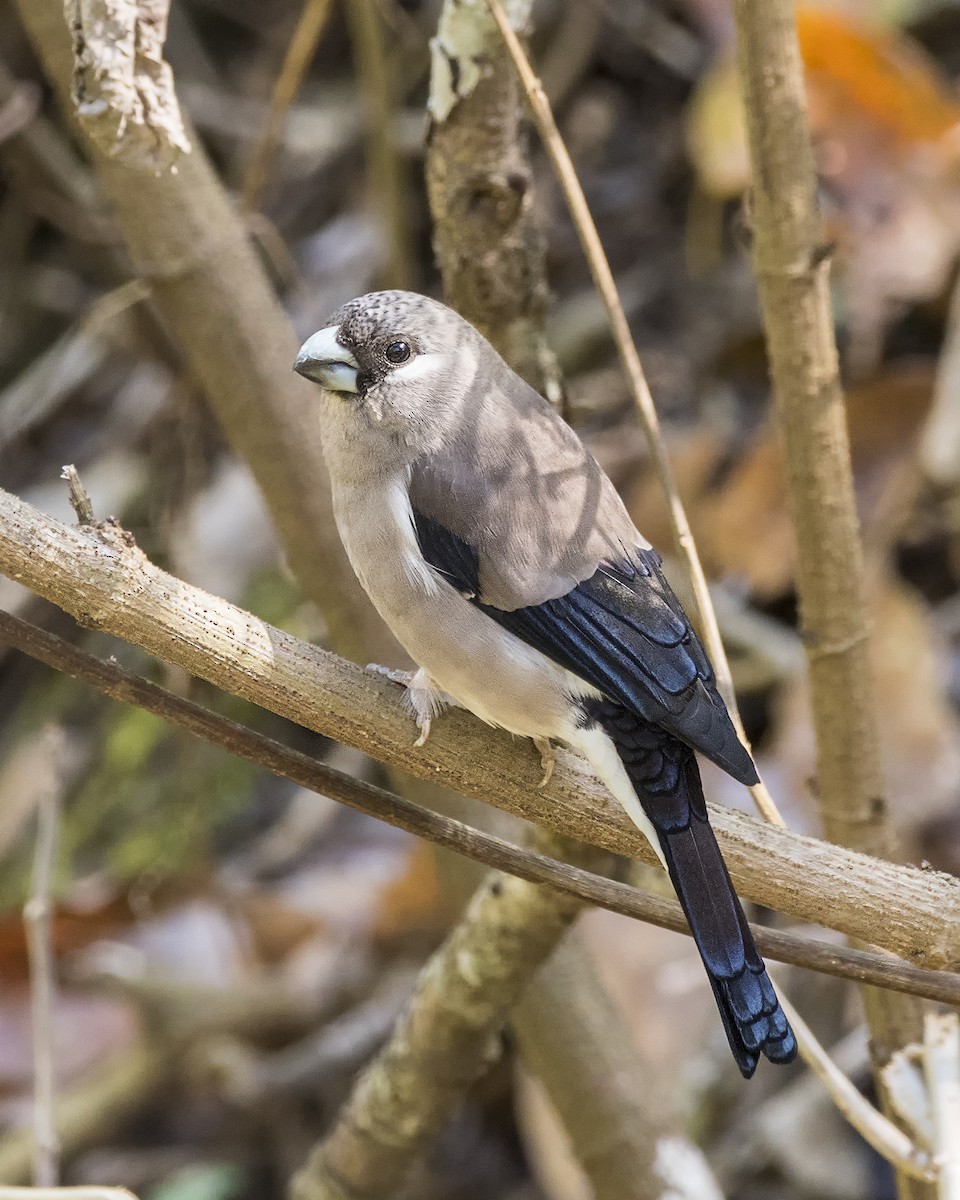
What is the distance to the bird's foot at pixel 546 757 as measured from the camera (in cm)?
213

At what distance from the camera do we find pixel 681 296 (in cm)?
538

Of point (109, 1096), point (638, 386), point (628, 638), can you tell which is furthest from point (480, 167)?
point (109, 1096)

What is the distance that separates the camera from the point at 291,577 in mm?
3406

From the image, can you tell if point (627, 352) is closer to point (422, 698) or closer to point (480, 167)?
point (480, 167)

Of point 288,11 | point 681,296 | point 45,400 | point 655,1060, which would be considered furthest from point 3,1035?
point 288,11

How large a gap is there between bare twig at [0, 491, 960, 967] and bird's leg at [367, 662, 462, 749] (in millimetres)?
22

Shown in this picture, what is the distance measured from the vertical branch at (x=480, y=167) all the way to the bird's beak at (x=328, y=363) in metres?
0.27

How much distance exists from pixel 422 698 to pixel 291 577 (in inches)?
49.7

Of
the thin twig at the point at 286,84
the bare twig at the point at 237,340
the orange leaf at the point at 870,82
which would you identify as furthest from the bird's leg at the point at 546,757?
the orange leaf at the point at 870,82

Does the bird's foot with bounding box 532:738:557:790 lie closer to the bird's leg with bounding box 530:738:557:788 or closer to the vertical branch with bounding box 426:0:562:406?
the bird's leg with bounding box 530:738:557:788

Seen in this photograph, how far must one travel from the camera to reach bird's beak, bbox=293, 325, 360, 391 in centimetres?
258

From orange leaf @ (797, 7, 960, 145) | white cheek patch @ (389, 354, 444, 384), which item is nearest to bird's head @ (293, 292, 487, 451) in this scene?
white cheek patch @ (389, 354, 444, 384)

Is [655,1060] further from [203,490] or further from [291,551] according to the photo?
[203,490]

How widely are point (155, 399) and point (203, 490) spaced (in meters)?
0.61
